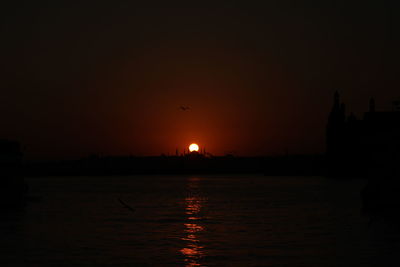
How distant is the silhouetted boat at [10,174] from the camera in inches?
3521

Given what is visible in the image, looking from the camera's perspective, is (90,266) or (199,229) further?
(199,229)

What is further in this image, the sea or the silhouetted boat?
the silhouetted boat

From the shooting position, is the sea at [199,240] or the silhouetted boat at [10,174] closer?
the sea at [199,240]

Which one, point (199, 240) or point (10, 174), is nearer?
point (199, 240)

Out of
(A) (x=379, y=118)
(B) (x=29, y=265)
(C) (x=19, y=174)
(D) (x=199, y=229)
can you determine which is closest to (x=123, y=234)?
(D) (x=199, y=229)

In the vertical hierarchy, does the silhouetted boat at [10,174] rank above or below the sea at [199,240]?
above

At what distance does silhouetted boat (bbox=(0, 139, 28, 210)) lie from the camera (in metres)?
89.4

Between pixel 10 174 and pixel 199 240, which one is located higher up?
pixel 10 174

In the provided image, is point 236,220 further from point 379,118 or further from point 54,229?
point 379,118

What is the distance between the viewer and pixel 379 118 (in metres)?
197

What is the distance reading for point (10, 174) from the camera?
91.4 m

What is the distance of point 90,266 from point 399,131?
122ft

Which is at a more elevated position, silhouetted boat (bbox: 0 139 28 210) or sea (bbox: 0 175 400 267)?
silhouetted boat (bbox: 0 139 28 210)

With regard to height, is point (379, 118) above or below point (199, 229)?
above
